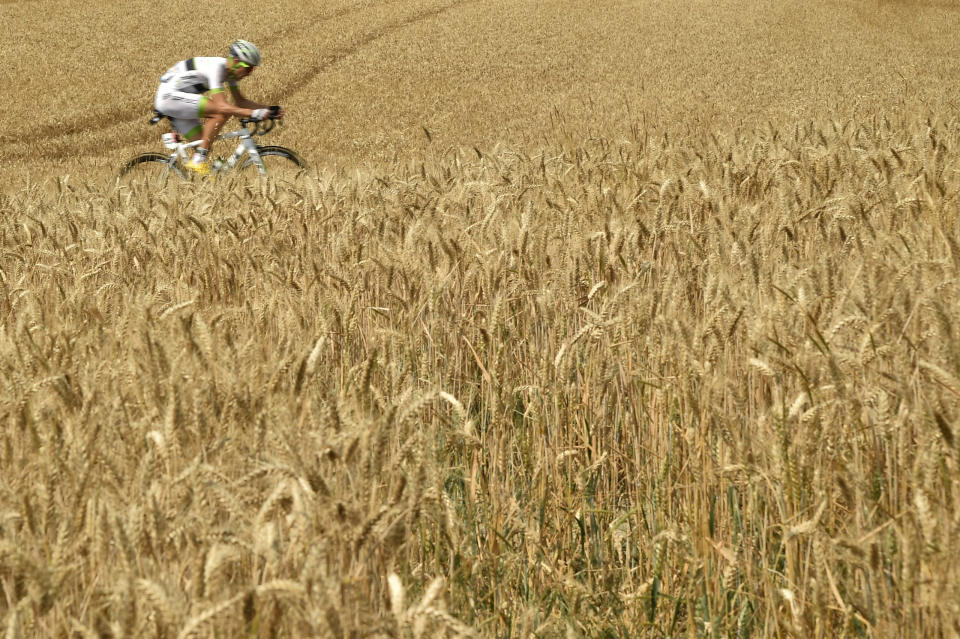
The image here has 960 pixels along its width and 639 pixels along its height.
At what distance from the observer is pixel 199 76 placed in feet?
25.7

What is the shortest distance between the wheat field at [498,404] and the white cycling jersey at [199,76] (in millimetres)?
2407

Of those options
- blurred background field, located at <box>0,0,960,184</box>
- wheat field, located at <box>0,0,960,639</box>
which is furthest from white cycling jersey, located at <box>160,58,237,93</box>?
blurred background field, located at <box>0,0,960,184</box>

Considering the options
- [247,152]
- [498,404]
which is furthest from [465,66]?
[498,404]

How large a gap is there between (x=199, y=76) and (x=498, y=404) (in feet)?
22.0

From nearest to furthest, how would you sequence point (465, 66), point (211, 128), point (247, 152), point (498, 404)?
1. point (498, 404)
2. point (247, 152)
3. point (211, 128)
4. point (465, 66)

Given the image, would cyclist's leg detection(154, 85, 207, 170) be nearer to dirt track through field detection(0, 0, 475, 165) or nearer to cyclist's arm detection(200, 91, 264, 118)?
cyclist's arm detection(200, 91, 264, 118)

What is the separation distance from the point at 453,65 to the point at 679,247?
1838 cm

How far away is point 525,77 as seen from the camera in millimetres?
19328

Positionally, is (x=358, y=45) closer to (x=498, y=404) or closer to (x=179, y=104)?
(x=179, y=104)

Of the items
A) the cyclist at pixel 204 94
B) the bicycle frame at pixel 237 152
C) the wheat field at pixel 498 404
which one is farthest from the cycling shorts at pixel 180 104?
the wheat field at pixel 498 404

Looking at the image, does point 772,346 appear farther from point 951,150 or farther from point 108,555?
point 951,150

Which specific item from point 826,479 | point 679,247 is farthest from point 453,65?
point 826,479

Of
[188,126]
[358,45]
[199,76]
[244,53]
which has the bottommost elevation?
A: [358,45]

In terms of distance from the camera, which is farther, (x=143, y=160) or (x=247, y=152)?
(x=143, y=160)
